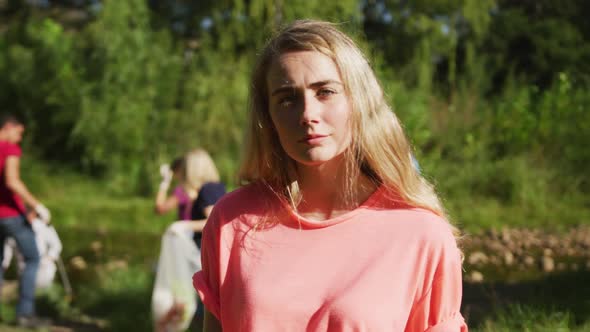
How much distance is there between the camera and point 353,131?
1397 mm

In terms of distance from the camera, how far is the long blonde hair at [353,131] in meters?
1.36

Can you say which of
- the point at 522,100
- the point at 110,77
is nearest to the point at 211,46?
the point at 110,77

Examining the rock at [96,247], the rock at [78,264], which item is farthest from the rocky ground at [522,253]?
the rock at [96,247]

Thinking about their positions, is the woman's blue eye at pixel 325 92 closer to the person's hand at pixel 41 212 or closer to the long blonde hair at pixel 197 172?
the long blonde hair at pixel 197 172

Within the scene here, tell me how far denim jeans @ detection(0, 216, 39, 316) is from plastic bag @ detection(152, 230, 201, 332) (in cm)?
140

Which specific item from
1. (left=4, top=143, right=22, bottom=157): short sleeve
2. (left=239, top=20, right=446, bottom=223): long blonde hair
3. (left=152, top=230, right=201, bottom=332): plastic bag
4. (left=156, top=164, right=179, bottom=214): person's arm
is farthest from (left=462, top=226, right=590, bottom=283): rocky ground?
(left=239, top=20, right=446, bottom=223): long blonde hair

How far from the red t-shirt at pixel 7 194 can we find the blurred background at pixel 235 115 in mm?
918

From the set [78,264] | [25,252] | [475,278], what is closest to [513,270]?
[475,278]

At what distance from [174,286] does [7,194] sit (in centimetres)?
173

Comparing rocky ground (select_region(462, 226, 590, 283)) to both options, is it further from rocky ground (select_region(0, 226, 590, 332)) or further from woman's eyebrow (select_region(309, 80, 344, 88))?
woman's eyebrow (select_region(309, 80, 344, 88))

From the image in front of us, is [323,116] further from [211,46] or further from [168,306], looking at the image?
[211,46]

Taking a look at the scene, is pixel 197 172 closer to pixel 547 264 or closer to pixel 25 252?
pixel 25 252

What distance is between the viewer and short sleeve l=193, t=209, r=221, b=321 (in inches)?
55.1

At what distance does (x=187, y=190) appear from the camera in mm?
5180
